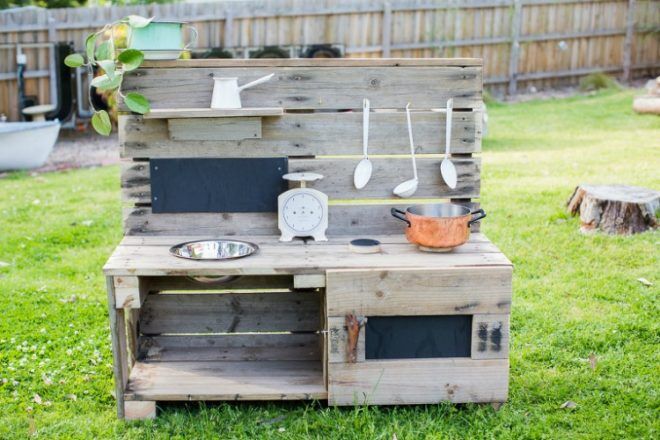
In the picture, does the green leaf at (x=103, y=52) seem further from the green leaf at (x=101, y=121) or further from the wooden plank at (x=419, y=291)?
the wooden plank at (x=419, y=291)

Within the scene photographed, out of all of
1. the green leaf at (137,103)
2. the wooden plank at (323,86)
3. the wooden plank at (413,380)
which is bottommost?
the wooden plank at (413,380)

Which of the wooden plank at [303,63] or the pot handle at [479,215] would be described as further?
the wooden plank at [303,63]

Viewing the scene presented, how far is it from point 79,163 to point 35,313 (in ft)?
16.8

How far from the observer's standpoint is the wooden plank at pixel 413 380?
3082mm

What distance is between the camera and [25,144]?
339 inches

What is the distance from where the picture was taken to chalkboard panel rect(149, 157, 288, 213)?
11.2 feet

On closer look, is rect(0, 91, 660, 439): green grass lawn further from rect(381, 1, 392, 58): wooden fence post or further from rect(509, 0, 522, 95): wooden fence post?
rect(509, 0, 522, 95): wooden fence post

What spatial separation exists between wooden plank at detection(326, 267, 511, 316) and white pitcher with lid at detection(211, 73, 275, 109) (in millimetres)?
847

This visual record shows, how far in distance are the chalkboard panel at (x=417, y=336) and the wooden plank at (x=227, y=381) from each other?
0.30 m

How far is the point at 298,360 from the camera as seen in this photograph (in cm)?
349

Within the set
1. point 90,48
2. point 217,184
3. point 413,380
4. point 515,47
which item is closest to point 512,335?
point 413,380

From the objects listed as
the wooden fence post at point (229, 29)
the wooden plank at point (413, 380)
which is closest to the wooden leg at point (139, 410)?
the wooden plank at point (413, 380)

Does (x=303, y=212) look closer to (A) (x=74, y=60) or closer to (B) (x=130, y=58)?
(B) (x=130, y=58)

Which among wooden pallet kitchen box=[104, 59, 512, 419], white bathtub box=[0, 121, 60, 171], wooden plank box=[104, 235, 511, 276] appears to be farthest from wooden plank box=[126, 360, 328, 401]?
white bathtub box=[0, 121, 60, 171]
